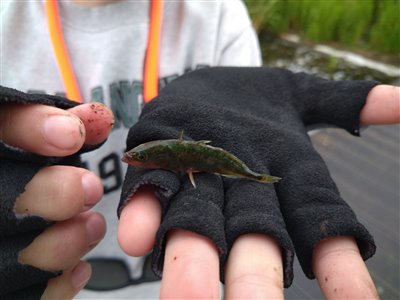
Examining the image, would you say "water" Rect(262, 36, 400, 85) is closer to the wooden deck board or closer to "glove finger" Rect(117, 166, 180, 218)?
the wooden deck board

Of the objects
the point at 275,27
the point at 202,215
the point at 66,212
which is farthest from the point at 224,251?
the point at 275,27

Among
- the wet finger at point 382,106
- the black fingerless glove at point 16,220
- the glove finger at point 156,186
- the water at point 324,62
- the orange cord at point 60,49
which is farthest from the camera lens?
the water at point 324,62

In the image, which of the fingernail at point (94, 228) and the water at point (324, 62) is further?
the water at point (324, 62)

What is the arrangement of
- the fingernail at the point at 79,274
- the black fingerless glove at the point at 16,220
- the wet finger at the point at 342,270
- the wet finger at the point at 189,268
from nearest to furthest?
1. the wet finger at the point at 189,268
2. the wet finger at the point at 342,270
3. the black fingerless glove at the point at 16,220
4. the fingernail at the point at 79,274

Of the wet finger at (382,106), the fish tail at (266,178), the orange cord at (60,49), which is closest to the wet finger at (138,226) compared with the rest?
the fish tail at (266,178)

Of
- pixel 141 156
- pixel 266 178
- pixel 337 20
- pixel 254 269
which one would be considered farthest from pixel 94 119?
pixel 337 20

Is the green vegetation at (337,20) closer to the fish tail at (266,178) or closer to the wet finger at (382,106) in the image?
the wet finger at (382,106)

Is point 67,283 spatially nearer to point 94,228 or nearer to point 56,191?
point 94,228
